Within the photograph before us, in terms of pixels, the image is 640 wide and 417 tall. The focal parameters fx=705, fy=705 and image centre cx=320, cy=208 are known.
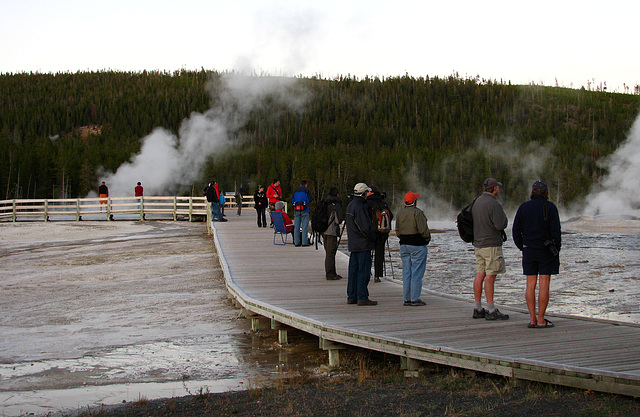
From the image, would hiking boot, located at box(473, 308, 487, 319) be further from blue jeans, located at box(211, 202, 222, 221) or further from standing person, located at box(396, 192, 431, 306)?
blue jeans, located at box(211, 202, 222, 221)

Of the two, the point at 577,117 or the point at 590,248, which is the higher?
the point at 577,117

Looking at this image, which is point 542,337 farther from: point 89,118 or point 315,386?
point 89,118

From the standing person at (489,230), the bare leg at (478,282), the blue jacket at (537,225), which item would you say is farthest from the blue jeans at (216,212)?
the blue jacket at (537,225)

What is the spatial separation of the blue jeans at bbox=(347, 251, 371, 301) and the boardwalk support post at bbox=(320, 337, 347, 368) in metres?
1.33

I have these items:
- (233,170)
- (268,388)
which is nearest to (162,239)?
(268,388)

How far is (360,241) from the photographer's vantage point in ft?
28.4

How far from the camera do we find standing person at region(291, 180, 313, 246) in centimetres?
1673

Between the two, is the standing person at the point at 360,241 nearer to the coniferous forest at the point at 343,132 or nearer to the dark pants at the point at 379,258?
the dark pants at the point at 379,258

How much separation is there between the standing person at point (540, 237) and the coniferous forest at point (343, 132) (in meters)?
69.4

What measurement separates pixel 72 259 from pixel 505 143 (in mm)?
107780

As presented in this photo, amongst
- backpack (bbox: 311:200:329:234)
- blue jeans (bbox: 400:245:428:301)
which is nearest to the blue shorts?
blue jeans (bbox: 400:245:428:301)

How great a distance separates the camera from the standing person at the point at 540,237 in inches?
279

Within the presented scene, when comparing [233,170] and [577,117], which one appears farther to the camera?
[577,117]

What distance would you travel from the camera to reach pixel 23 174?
253 ft
